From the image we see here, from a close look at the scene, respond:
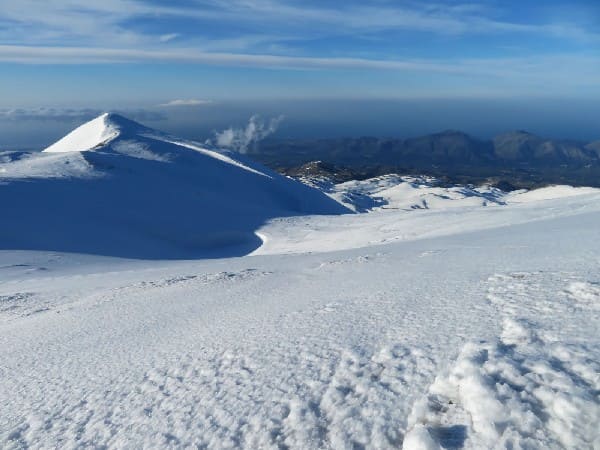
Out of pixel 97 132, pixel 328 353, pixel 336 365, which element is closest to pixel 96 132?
pixel 97 132

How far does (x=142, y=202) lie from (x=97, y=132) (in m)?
50.8

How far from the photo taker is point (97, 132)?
92688mm

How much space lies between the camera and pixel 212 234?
149 ft

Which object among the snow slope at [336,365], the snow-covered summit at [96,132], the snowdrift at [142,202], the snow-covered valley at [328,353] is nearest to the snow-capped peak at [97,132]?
the snow-covered summit at [96,132]

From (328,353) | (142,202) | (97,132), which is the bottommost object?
(142,202)

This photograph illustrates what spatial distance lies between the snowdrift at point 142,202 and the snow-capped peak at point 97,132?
43.1ft

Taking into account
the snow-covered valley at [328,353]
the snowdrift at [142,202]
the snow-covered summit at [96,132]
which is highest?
the snow-covered summit at [96,132]

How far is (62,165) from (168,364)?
53861mm

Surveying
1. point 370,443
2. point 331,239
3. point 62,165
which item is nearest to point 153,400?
point 370,443

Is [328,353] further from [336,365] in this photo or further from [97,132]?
[97,132]

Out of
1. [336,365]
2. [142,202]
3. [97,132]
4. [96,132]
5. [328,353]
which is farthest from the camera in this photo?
[96,132]

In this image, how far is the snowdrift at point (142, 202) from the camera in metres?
37.4

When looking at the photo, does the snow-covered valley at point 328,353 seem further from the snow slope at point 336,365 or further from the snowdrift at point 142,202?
the snowdrift at point 142,202

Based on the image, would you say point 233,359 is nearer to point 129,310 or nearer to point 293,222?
point 129,310
